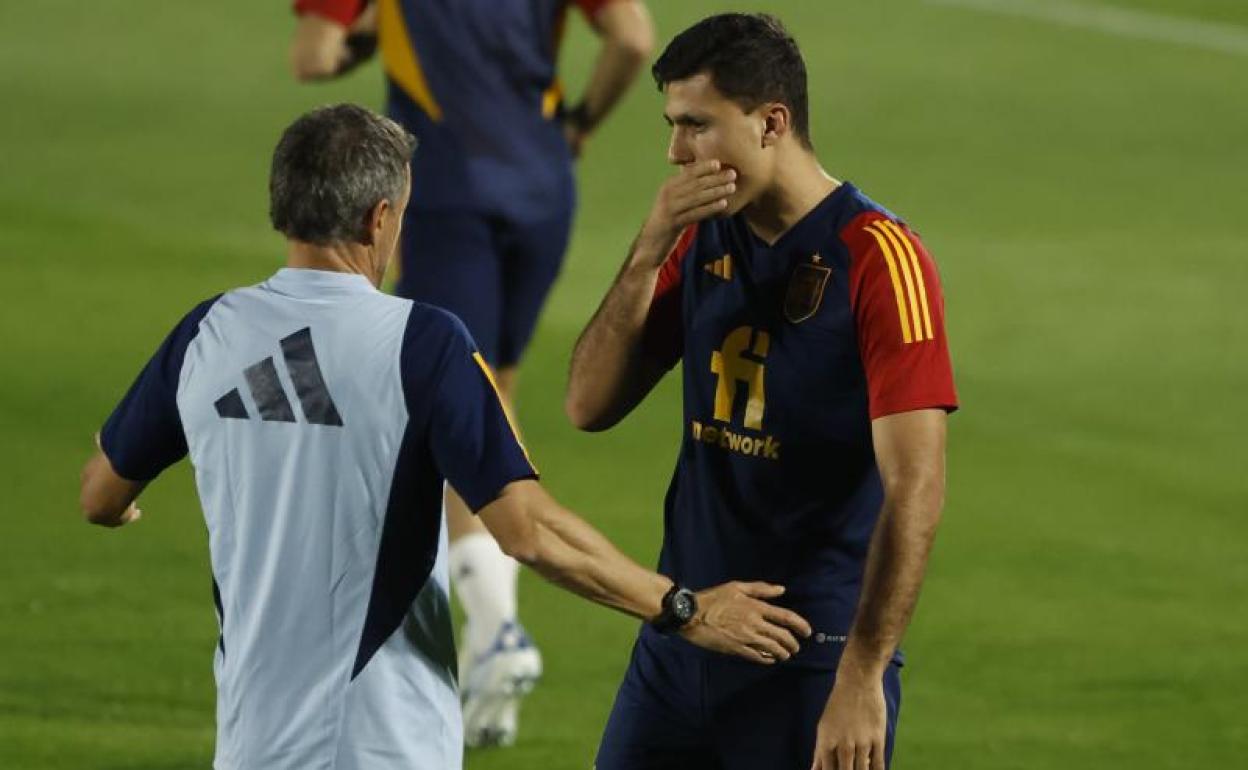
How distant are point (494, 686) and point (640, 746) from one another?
2689mm

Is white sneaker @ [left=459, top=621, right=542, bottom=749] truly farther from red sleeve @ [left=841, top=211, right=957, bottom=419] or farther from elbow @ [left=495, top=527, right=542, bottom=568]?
elbow @ [left=495, top=527, right=542, bottom=568]

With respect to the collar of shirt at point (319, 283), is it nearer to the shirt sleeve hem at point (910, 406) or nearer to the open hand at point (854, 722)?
the shirt sleeve hem at point (910, 406)

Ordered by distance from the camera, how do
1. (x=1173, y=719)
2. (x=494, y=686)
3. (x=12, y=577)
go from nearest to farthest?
(x=494, y=686) < (x=1173, y=719) < (x=12, y=577)

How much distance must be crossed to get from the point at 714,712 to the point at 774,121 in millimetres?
1205

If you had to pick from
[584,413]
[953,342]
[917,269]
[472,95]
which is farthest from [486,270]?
[953,342]

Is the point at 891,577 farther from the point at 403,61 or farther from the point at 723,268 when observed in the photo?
the point at 403,61

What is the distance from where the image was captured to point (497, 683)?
816 cm

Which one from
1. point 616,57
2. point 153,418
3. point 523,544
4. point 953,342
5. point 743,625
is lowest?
point 953,342

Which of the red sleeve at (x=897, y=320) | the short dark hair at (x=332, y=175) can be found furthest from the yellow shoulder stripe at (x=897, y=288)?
the short dark hair at (x=332, y=175)

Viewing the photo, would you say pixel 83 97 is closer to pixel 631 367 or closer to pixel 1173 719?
pixel 1173 719

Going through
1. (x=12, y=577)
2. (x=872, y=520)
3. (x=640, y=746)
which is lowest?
(x=12, y=577)

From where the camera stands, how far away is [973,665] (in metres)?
9.38

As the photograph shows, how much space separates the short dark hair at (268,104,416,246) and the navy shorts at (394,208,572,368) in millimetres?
3508

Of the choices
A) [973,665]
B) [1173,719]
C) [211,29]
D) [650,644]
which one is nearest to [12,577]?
[973,665]
